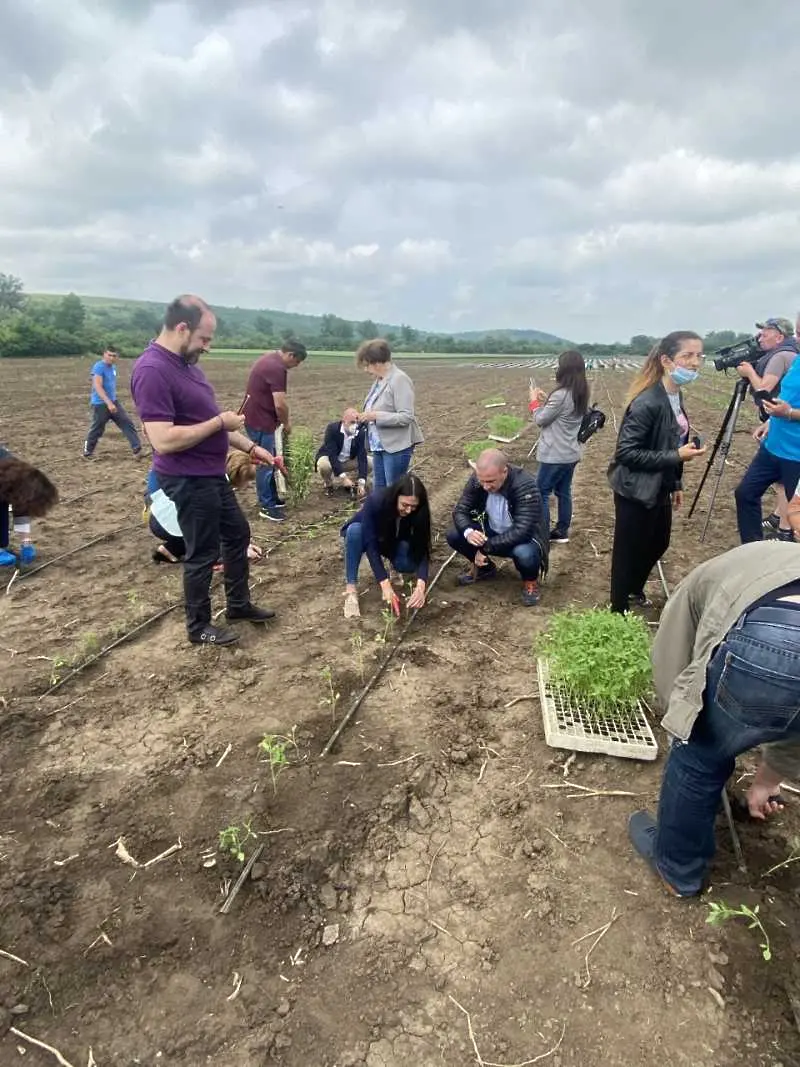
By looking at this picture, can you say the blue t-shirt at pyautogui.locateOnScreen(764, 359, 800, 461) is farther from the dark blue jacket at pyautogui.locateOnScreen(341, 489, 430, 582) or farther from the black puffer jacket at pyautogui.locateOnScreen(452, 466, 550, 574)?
the dark blue jacket at pyautogui.locateOnScreen(341, 489, 430, 582)

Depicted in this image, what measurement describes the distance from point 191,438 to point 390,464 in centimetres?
213

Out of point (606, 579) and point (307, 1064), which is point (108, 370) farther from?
point (307, 1064)

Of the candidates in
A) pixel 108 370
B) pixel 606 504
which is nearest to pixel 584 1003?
pixel 606 504

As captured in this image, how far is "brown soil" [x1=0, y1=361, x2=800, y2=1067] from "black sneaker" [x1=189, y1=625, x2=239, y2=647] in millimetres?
82

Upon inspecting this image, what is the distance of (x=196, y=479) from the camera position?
3740mm

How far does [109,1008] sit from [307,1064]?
2.28 feet

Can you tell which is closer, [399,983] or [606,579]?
[399,983]

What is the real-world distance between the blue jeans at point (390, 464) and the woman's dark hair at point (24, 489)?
8.75 feet

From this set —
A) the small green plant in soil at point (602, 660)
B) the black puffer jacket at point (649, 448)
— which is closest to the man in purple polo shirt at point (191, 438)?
the small green plant in soil at point (602, 660)

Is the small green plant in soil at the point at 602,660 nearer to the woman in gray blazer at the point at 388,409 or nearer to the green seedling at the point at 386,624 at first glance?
the green seedling at the point at 386,624

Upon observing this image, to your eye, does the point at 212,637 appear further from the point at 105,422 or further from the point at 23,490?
the point at 105,422

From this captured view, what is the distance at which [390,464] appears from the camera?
5.34 metres

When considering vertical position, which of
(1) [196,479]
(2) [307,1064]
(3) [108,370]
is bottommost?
(2) [307,1064]

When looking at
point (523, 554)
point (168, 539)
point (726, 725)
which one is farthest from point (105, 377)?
point (726, 725)
